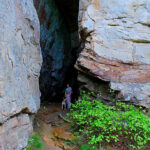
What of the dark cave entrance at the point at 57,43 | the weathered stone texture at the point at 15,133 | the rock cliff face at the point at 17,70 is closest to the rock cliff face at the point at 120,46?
the rock cliff face at the point at 17,70

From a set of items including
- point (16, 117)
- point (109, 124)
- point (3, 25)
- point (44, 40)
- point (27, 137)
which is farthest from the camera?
point (44, 40)

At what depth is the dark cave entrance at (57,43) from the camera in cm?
1212

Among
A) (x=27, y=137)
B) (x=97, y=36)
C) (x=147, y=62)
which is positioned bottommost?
(x=27, y=137)

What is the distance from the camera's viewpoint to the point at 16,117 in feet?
15.2

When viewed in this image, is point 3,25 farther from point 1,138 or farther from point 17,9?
point 1,138

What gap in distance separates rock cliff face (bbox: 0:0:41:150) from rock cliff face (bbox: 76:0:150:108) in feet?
8.84

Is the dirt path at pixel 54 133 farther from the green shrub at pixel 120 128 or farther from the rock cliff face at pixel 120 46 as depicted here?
the rock cliff face at pixel 120 46

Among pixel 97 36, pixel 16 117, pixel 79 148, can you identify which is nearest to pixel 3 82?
pixel 16 117

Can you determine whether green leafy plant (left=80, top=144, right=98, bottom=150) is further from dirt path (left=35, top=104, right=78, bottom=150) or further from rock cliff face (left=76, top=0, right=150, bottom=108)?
rock cliff face (left=76, top=0, right=150, bottom=108)

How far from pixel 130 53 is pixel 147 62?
35.1 inches

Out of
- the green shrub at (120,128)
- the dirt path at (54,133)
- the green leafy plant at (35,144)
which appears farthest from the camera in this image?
the dirt path at (54,133)

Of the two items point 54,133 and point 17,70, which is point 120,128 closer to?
point 54,133

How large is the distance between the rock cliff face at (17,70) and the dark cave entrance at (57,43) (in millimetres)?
5845

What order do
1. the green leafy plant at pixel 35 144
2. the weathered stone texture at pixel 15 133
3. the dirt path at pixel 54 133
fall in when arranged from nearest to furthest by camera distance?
the weathered stone texture at pixel 15 133, the green leafy plant at pixel 35 144, the dirt path at pixel 54 133
